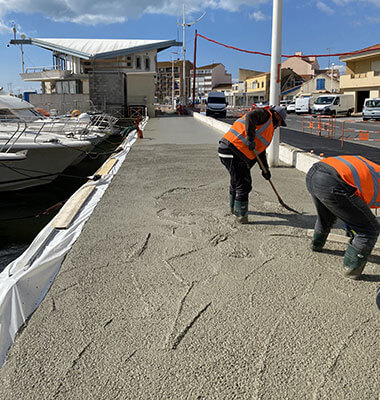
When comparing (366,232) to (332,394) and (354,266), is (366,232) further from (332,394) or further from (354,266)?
(332,394)

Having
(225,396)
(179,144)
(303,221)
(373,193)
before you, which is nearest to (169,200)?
(303,221)

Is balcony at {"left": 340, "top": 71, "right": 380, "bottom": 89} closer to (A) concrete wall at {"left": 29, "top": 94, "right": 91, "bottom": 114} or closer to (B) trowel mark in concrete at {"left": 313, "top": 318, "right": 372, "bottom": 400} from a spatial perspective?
(A) concrete wall at {"left": 29, "top": 94, "right": 91, "bottom": 114}

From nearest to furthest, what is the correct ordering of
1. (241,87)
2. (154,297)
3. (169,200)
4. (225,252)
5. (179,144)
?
(154,297) → (225,252) → (169,200) → (179,144) → (241,87)

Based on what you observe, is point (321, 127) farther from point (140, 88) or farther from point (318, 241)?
point (140, 88)

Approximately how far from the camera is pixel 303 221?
5059 millimetres

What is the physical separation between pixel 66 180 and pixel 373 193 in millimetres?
9811

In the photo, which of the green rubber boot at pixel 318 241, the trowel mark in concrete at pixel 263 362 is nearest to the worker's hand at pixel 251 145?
the green rubber boot at pixel 318 241

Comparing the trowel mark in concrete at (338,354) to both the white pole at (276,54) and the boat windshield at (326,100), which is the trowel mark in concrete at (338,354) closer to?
the white pole at (276,54)

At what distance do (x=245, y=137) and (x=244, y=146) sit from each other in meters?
0.10

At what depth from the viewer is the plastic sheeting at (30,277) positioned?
2857 mm

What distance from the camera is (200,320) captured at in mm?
2867

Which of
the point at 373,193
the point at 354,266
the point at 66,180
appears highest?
the point at 373,193

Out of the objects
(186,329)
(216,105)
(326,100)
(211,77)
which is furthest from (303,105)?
(211,77)

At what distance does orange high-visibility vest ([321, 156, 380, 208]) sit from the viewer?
3.20m
